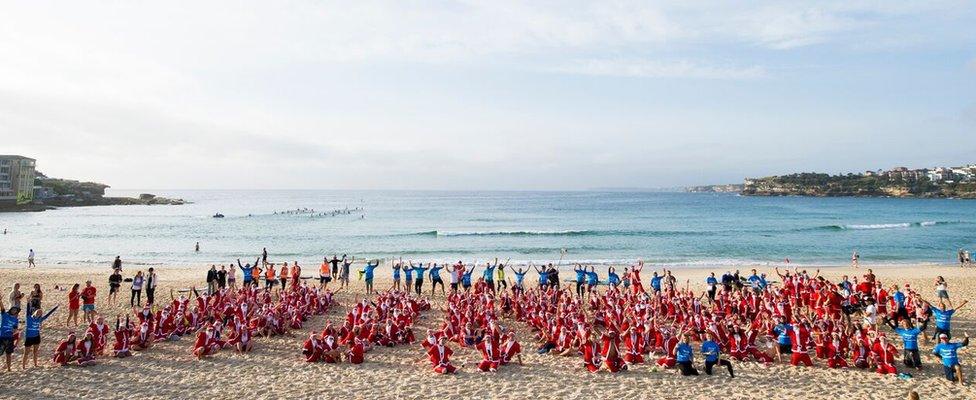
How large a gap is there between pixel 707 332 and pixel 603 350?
244cm

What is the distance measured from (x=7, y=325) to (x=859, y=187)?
614ft

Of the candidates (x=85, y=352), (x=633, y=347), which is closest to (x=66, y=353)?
(x=85, y=352)

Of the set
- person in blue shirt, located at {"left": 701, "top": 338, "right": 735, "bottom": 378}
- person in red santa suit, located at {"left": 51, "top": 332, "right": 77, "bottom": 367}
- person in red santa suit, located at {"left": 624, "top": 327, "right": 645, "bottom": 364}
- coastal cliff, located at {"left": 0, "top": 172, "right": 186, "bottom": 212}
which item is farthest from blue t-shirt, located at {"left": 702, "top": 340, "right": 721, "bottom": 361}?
coastal cliff, located at {"left": 0, "top": 172, "right": 186, "bottom": 212}

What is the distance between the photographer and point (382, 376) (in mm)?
9922

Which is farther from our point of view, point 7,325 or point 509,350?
point 509,350

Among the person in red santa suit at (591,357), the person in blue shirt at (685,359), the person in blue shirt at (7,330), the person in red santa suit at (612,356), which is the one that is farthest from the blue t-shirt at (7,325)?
Result: the person in blue shirt at (685,359)

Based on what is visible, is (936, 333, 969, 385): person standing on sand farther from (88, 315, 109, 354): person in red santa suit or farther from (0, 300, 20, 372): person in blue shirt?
(0, 300, 20, 372): person in blue shirt

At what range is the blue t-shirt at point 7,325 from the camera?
959 centimetres

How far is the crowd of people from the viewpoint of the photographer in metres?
10.1

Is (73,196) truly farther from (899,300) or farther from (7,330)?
(899,300)

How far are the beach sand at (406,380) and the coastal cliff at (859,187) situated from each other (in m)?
168

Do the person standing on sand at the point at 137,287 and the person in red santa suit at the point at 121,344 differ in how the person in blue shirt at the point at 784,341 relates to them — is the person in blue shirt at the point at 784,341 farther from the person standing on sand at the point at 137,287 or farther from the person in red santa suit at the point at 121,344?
the person standing on sand at the point at 137,287

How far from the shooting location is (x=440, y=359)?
1023 cm

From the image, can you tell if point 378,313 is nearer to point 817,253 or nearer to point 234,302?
point 234,302
